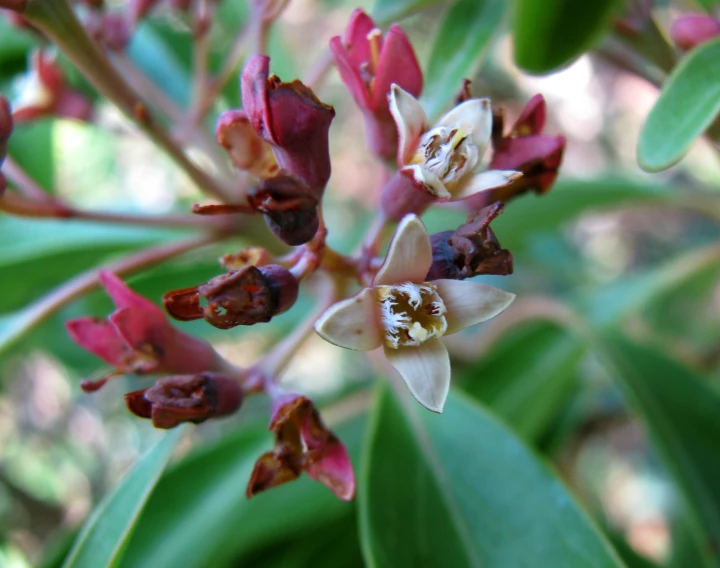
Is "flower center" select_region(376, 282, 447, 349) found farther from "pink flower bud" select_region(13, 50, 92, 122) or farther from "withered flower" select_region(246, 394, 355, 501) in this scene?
"pink flower bud" select_region(13, 50, 92, 122)

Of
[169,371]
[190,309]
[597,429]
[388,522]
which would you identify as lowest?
[597,429]

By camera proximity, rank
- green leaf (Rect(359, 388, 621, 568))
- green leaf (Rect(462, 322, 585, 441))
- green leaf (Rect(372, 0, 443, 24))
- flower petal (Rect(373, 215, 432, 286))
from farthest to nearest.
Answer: green leaf (Rect(462, 322, 585, 441)) < green leaf (Rect(372, 0, 443, 24)) < green leaf (Rect(359, 388, 621, 568)) < flower petal (Rect(373, 215, 432, 286))

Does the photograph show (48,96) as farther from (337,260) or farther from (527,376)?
(527,376)

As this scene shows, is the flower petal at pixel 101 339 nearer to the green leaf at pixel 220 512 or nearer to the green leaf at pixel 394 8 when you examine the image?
the green leaf at pixel 220 512

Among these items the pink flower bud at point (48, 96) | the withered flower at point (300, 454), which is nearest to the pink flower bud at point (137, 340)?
the withered flower at point (300, 454)

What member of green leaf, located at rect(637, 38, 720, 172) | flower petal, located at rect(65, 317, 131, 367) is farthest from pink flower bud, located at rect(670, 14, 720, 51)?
flower petal, located at rect(65, 317, 131, 367)

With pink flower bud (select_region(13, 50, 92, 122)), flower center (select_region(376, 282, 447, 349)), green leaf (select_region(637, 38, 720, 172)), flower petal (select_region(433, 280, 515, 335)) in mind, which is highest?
green leaf (select_region(637, 38, 720, 172))

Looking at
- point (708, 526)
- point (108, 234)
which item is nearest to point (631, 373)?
point (708, 526)

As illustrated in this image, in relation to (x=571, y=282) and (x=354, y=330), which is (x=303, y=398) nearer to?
(x=354, y=330)
